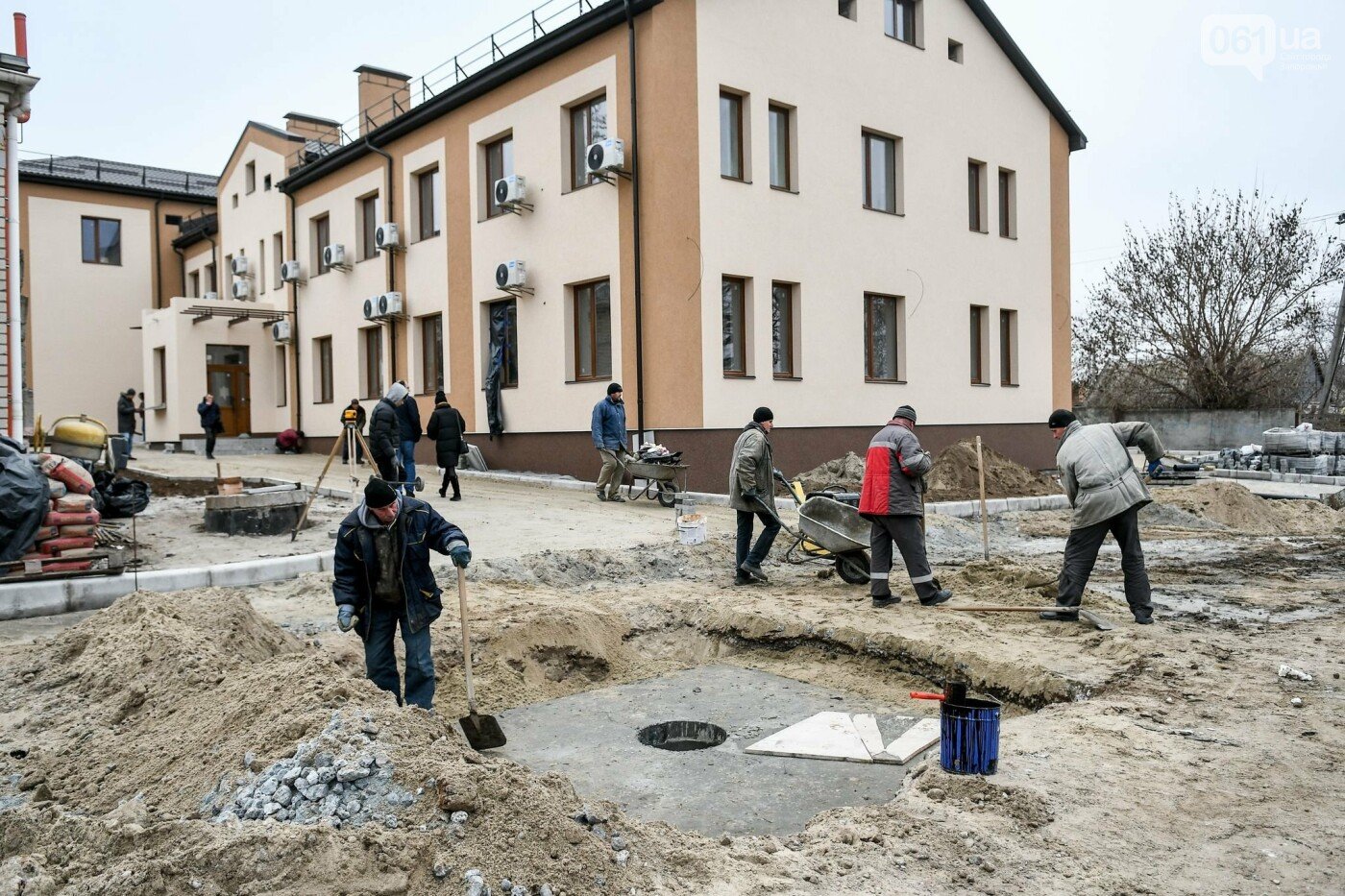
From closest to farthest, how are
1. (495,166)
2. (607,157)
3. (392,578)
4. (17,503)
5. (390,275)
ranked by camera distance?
(392,578)
(17,503)
(607,157)
(495,166)
(390,275)

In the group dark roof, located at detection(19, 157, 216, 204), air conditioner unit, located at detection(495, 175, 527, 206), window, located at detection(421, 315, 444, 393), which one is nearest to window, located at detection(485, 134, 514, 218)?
air conditioner unit, located at detection(495, 175, 527, 206)

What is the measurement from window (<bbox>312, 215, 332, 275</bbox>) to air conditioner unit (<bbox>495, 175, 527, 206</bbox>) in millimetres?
9239

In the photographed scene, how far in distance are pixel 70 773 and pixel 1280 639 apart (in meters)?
7.60

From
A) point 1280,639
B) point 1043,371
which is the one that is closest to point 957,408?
point 1043,371

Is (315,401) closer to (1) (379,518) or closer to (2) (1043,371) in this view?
(2) (1043,371)

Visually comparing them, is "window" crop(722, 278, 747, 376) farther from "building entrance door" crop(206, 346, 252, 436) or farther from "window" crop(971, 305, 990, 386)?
"building entrance door" crop(206, 346, 252, 436)

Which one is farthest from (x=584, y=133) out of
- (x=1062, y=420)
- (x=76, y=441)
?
(x=1062, y=420)

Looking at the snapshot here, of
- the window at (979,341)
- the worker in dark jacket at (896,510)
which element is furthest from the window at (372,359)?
the worker in dark jacket at (896,510)

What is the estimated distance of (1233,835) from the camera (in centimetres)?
382

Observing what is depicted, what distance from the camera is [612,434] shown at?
555 inches

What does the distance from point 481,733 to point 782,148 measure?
13.8 metres

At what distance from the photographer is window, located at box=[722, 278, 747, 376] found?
15969mm

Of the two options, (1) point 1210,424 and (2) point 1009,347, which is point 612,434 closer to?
(2) point 1009,347

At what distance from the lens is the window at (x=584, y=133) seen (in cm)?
1708
